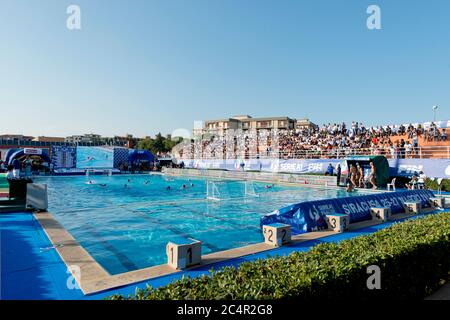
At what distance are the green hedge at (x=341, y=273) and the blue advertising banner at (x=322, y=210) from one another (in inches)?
146

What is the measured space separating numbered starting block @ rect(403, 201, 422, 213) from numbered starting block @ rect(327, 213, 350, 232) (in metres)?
5.14

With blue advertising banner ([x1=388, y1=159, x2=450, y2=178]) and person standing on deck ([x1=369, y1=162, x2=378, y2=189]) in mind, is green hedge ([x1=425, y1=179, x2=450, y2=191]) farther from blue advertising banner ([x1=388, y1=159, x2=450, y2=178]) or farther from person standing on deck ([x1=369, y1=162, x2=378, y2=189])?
person standing on deck ([x1=369, y1=162, x2=378, y2=189])

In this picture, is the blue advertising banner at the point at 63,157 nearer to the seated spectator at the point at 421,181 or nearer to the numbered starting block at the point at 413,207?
the seated spectator at the point at 421,181

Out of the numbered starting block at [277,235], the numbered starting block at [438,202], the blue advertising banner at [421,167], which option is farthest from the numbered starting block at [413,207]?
the blue advertising banner at [421,167]

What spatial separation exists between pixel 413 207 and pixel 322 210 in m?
5.51

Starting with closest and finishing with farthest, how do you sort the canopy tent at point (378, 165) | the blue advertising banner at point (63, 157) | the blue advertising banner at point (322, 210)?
the blue advertising banner at point (322, 210) < the canopy tent at point (378, 165) < the blue advertising banner at point (63, 157)

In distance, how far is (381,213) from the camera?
11.2 meters

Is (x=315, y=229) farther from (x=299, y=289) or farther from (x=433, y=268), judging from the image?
(x=299, y=289)

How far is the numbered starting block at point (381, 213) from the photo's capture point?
1123 cm

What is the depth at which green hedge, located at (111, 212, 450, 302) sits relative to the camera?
11.1ft

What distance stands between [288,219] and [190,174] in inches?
1131

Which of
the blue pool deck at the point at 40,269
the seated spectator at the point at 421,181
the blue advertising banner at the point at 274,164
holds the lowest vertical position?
the blue pool deck at the point at 40,269

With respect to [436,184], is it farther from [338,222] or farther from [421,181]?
[338,222]

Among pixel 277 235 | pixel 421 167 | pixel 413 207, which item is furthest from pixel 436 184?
pixel 277 235
